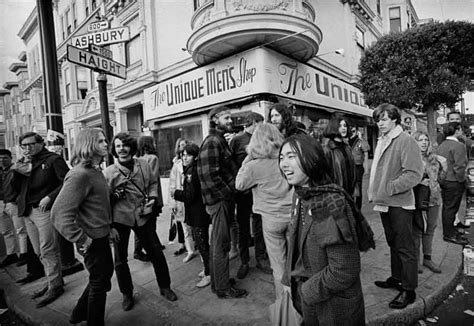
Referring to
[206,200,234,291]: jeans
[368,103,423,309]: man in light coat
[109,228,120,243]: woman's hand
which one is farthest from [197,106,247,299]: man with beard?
[368,103,423,309]: man in light coat

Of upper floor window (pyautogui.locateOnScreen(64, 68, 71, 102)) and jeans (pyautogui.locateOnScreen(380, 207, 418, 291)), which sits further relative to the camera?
upper floor window (pyautogui.locateOnScreen(64, 68, 71, 102))

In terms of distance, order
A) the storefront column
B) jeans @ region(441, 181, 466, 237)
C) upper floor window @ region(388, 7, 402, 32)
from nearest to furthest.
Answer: jeans @ region(441, 181, 466, 237) → the storefront column → upper floor window @ region(388, 7, 402, 32)

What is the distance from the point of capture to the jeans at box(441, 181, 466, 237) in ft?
14.7

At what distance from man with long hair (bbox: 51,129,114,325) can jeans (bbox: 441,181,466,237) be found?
5009mm

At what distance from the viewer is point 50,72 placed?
4305 millimetres

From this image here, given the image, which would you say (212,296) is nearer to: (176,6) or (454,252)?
(454,252)

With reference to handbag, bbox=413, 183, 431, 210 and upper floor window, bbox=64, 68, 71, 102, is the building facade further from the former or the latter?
handbag, bbox=413, 183, 431, 210

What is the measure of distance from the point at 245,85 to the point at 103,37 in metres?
3.83

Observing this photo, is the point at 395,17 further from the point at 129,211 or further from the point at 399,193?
the point at 129,211

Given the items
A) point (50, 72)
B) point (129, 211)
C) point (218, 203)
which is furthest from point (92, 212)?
point (50, 72)

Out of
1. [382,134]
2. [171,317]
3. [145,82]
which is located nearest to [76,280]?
[171,317]

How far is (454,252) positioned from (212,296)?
345 cm

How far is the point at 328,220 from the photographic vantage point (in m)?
1.40

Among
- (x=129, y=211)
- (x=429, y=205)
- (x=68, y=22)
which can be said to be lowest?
(x=429, y=205)
